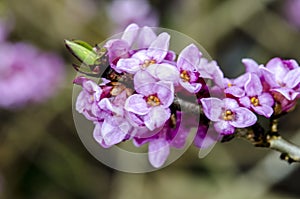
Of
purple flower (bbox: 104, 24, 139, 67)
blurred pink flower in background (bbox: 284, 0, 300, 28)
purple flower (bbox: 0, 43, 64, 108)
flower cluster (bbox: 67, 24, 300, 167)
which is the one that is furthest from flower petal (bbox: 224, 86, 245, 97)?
blurred pink flower in background (bbox: 284, 0, 300, 28)

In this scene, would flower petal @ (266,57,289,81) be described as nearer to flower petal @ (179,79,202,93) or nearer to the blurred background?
flower petal @ (179,79,202,93)

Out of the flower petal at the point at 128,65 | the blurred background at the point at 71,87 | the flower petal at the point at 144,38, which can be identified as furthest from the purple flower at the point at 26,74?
the flower petal at the point at 128,65

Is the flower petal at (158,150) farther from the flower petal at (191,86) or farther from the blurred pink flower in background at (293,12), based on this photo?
the blurred pink flower in background at (293,12)

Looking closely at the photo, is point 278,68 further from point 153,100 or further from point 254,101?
point 153,100

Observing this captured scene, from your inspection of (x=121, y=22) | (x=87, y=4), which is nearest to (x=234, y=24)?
(x=121, y=22)

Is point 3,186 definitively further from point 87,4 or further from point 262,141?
Result: point 262,141

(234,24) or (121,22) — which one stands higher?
(234,24)

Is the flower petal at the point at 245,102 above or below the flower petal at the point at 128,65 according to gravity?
above
